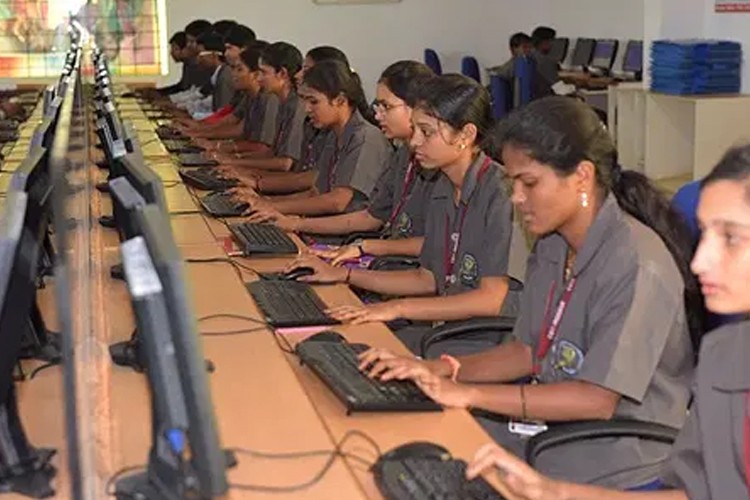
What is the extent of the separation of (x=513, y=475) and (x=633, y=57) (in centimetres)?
815

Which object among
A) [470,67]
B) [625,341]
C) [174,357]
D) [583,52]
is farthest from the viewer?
[470,67]

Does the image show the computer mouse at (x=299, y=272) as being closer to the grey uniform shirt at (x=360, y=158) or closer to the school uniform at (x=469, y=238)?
the school uniform at (x=469, y=238)

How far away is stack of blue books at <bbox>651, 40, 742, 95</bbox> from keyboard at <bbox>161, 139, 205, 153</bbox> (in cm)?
270

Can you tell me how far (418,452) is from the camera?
1.73 meters

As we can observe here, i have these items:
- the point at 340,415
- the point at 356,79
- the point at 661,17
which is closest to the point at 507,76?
the point at 661,17

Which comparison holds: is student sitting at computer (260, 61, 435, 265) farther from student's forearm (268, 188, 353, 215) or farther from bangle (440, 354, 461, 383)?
bangle (440, 354, 461, 383)

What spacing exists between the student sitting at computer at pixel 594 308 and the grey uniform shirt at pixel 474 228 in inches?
21.7

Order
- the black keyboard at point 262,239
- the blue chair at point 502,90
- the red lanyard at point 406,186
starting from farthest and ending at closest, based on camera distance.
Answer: the blue chair at point 502,90 < the red lanyard at point 406,186 < the black keyboard at point 262,239

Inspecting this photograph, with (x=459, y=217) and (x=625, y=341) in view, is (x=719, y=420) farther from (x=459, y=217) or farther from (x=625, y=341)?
(x=459, y=217)

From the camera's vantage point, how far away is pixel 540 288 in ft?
7.24

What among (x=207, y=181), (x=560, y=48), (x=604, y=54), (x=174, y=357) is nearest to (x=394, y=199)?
(x=207, y=181)

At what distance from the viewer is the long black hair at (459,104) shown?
8.99 feet

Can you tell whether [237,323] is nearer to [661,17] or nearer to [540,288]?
[540,288]

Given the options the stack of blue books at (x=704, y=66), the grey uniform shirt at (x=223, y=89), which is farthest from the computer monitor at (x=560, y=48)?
the stack of blue books at (x=704, y=66)
